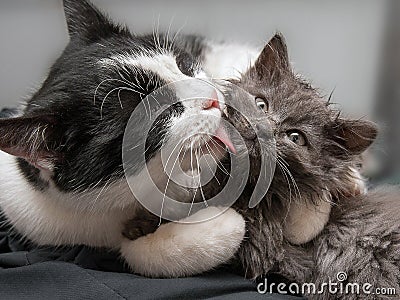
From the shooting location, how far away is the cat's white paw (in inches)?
41.3

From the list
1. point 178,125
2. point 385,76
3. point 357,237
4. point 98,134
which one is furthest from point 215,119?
point 385,76

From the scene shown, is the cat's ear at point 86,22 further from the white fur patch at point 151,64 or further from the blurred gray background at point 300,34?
the blurred gray background at point 300,34

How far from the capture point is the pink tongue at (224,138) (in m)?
1.03

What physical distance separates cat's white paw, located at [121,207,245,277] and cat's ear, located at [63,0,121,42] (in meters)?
0.47

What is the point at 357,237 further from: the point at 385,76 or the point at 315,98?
the point at 385,76

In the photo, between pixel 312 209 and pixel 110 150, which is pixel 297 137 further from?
pixel 110 150

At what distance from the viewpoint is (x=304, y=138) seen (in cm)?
110

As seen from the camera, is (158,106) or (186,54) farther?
(186,54)

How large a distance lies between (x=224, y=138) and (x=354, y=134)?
0.27 m

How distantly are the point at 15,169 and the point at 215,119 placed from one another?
47 cm

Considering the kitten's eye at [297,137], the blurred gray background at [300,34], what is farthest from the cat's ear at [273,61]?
the blurred gray background at [300,34]

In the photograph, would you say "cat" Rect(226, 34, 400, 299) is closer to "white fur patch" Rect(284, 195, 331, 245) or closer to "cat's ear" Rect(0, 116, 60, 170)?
"white fur patch" Rect(284, 195, 331, 245)

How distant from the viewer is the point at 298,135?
1.09 m

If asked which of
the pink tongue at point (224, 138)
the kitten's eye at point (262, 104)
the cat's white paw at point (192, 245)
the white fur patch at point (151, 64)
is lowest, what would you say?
the cat's white paw at point (192, 245)
